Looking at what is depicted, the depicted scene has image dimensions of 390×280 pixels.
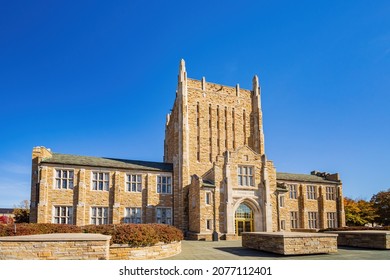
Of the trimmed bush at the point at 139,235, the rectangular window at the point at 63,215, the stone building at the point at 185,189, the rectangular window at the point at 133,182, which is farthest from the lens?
the rectangular window at the point at 133,182

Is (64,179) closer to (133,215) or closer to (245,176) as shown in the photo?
(133,215)

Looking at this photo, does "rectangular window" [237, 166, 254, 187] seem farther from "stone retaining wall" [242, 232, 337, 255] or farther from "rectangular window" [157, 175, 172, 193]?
"stone retaining wall" [242, 232, 337, 255]

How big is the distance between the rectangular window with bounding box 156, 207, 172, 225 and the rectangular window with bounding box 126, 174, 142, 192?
9.75ft

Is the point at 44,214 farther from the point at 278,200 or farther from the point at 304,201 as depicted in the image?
the point at 304,201

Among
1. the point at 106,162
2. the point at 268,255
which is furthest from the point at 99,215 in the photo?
the point at 268,255

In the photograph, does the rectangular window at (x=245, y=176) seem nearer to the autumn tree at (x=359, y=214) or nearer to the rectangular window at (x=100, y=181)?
the rectangular window at (x=100, y=181)

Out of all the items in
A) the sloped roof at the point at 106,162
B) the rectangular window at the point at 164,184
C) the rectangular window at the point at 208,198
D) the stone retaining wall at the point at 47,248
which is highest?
the sloped roof at the point at 106,162

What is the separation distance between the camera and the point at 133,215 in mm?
30938

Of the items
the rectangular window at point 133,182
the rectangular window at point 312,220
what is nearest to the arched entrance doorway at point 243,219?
the rectangular window at point 133,182

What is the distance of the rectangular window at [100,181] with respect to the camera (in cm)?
3019

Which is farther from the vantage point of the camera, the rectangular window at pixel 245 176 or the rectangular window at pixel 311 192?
the rectangular window at pixel 311 192

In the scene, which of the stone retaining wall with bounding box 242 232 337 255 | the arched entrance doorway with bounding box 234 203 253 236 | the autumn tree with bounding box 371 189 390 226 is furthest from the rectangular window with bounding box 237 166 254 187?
the autumn tree with bounding box 371 189 390 226

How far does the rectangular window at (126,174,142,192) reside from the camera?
31406 mm
